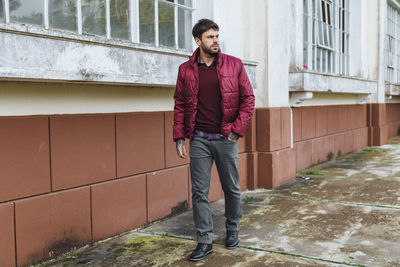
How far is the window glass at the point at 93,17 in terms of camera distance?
410 centimetres

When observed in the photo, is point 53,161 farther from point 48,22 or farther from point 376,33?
point 376,33

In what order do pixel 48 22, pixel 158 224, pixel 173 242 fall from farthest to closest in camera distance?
pixel 158 224 < pixel 173 242 < pixel 48 22

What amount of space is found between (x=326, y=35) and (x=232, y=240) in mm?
6160

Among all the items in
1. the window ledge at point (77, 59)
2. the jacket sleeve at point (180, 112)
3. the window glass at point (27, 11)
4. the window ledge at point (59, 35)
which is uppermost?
the window glass at point (27, 11)

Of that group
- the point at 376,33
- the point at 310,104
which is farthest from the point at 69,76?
the point at 376,33

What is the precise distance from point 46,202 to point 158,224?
1407mm

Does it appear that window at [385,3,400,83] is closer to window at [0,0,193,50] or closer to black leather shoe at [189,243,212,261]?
window at [0,0,193,50]

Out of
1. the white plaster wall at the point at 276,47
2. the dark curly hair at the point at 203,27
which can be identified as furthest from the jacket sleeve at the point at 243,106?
the white plaster wall at the point at 276,47

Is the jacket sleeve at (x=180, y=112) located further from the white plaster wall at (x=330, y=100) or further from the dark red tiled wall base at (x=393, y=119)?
the dark red tiled wall base at (x=393, y=119)

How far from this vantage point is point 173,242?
4.14 meters

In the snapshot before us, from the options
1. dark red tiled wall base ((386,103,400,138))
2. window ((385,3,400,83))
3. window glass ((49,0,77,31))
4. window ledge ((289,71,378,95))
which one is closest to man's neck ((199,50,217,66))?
window glass ((49,0,77,31))

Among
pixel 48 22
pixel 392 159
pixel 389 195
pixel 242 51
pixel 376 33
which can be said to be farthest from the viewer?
pixel 376 33

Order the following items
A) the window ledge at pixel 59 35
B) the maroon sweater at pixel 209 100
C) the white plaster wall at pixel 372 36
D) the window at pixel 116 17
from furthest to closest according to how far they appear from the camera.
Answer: the white plaster wall at pixel 372 36 < the maroon sweater at pixel 209 100 < the window at pixel 116 17 < the window ledge at pixel 59 35

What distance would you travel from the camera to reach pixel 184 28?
17.6 ft
